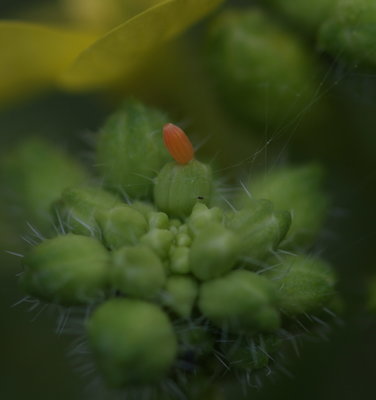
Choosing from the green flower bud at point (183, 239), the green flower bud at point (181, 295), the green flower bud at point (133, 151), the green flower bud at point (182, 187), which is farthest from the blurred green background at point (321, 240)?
the green flower bud at point (181, 295)

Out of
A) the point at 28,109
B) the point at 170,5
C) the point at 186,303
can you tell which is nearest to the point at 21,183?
the point at 170,5

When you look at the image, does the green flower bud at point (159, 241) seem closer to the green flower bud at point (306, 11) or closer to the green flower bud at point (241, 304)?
the green flower bud at point (241, 304)

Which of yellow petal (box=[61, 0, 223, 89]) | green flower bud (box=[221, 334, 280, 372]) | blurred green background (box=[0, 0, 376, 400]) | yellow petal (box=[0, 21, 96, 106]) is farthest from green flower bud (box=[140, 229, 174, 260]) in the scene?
yellow petal (box=[0, 21, 96, 106])

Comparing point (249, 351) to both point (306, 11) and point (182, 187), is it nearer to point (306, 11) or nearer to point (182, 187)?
point (182, 187)

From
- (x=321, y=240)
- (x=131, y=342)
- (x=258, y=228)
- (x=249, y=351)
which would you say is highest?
(x=258, y=228)

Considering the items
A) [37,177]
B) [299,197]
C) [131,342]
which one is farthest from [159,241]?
[37,177]

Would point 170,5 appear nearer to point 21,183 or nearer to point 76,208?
point 76,208
